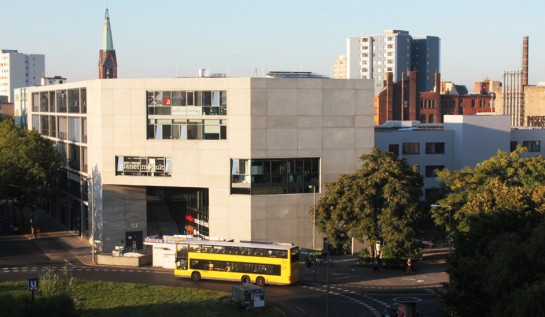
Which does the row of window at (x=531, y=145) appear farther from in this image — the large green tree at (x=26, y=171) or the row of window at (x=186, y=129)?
the large green tree at (x=26, y=171)

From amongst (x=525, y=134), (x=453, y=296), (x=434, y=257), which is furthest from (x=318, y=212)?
(x=525, y=134)

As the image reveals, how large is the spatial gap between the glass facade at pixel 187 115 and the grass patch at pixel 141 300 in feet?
64.4

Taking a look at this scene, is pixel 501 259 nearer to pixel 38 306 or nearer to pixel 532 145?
pixel 38 306

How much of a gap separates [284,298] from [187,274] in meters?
10.6

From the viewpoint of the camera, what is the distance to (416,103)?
14750 centimetres

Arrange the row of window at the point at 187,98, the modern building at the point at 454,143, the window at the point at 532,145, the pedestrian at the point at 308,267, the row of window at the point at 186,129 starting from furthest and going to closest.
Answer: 1. the window at the point at 532,145
2. the modern building at the point at 454,143
3. the row of window at the point at 186,129
4. the row of window at the point at 187,98
5. the pedestrian at the point at 308,267

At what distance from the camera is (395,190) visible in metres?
69.0

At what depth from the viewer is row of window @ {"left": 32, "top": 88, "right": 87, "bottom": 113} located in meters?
87.2

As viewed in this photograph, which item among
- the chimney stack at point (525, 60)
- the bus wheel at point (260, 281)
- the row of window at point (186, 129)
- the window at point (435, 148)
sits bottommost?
the bus wheel at point (260, 281)

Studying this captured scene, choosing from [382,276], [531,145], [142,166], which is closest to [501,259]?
[382,276]

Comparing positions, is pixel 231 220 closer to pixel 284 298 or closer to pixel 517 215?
pixel 284 298

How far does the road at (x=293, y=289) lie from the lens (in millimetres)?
54812

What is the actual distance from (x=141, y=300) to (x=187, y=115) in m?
25.5

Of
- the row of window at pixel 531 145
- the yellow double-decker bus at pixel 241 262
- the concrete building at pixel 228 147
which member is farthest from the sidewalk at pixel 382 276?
the row of window at pixel 531 145
